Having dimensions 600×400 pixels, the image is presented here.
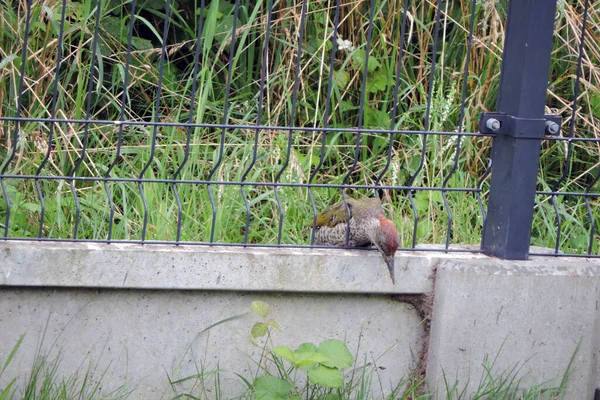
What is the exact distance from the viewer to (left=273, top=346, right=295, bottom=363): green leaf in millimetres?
3932

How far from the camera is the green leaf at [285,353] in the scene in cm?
393

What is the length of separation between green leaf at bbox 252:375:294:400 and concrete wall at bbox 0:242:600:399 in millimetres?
286

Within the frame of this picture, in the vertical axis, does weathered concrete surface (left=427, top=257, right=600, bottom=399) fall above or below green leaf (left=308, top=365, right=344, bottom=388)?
above

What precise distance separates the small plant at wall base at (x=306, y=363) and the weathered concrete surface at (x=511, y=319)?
55 centimetres

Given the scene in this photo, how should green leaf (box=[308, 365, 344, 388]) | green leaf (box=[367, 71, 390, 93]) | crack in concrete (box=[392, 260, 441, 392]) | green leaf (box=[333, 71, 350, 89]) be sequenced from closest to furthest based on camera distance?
green leaf (box=[308, 365, 344, 388]), crack in concrete (box=[392, 260, 441, 392]), green leaf (box=[333, 71, 350, 89]), green leaf (box=[367, 71, 390, 93])

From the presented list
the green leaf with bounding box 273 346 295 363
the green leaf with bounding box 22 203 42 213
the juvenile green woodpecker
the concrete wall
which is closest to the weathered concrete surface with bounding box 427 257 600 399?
the concrete wall

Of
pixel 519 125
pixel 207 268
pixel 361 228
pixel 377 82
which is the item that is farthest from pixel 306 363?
pixel 377 82

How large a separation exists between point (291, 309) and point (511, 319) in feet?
3.33

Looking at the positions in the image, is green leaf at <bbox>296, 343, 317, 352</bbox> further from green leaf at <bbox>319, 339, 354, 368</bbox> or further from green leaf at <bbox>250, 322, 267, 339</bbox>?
green leaf at <bbox>250, 322, 267, 339</bbox>

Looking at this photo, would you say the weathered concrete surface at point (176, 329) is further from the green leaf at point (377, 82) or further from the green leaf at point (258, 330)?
the green leaf at point (377, 82)

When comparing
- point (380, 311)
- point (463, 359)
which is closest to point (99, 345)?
point (380, 311)

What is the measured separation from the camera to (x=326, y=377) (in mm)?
3922

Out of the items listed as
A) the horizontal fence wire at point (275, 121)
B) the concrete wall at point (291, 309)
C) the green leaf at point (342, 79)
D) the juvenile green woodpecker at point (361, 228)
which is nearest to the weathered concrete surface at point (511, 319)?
the concrete wall at point (291, 309)

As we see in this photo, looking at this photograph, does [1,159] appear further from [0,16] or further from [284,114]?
[284,114]
